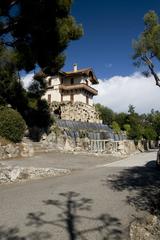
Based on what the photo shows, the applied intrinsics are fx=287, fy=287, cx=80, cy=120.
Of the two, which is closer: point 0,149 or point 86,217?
point 86,217

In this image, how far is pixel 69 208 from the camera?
7281 mm

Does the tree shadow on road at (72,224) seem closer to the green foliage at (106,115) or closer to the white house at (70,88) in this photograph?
the white house at (70,88)

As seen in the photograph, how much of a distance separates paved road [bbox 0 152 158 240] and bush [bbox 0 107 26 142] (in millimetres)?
5960

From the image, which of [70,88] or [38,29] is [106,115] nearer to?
[70,88]

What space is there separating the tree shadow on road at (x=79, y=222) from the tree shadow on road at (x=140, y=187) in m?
1.43

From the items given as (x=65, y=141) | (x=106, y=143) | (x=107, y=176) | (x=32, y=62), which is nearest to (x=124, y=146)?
(x=106, y=143)

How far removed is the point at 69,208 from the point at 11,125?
10032 millimetres

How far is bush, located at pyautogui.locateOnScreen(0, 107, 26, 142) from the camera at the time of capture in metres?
16.3

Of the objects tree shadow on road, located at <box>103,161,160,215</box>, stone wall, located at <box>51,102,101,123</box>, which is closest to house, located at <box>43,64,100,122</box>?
stone wall, located at <box>51,102,101,123</box>

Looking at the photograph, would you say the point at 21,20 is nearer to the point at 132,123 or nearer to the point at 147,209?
the point at 147,209

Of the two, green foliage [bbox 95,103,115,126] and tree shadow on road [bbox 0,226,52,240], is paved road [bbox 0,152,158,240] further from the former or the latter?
green foliage [bbox 95,103,115,126]

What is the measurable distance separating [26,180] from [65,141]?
11.1 meters

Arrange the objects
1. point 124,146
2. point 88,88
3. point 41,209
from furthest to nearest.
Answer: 1. point 88,88
2. point 124,146
3. point 41,209

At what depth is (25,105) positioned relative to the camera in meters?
21.9
